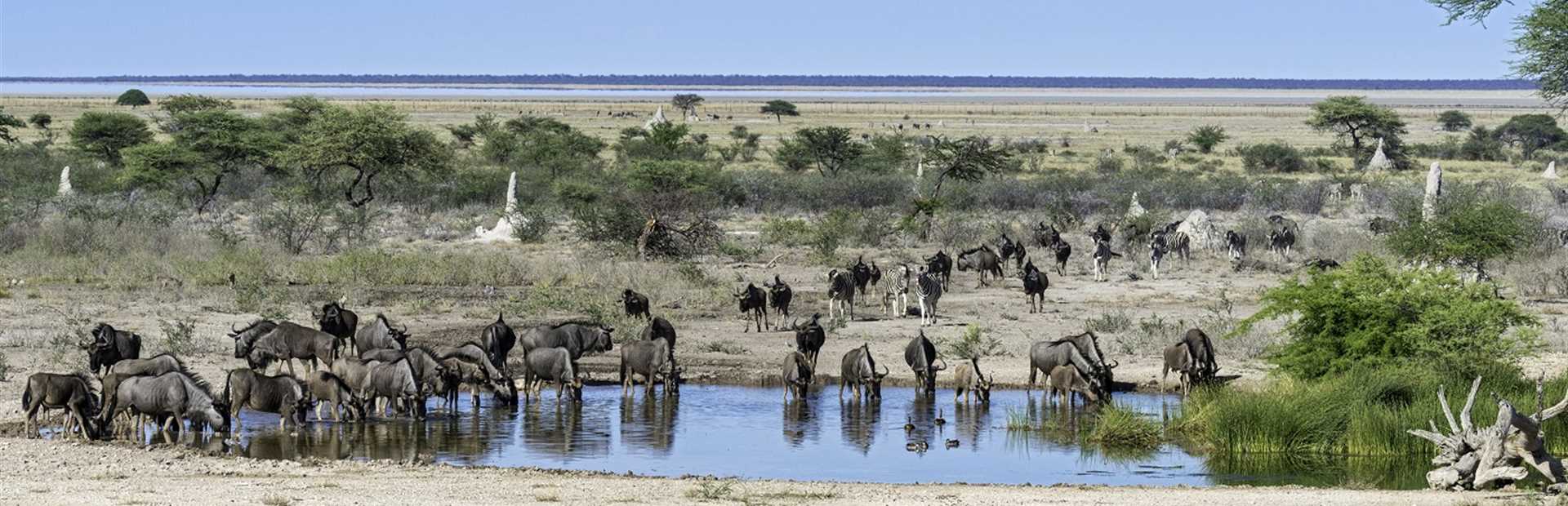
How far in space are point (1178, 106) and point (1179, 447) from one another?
158 metres

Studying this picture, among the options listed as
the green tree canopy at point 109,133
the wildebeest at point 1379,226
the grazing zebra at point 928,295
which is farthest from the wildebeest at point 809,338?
the green tree canopy at point 109,133

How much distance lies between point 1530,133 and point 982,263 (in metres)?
58.4

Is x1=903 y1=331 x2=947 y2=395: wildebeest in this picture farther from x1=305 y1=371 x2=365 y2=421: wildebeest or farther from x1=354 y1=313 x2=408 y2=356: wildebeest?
x1=305 y1=371 x2=365 y2=421: wildebeest

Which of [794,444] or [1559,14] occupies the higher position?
[1559,14]

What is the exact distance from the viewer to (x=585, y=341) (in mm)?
19828

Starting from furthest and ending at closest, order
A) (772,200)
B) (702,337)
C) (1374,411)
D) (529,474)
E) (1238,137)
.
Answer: (1238,137)
(772,200)
(702,337)
(1374,411)
(529,474)

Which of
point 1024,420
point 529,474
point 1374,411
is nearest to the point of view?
Answer: point 529,474

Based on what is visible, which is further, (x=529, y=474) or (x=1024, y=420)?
(x=1024, y=420)

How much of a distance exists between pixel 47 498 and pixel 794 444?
21.2 ft

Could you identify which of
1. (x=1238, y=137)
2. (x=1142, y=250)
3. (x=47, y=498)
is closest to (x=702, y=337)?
(x=47, y=498)

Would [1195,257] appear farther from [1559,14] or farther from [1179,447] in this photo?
[1179,447]

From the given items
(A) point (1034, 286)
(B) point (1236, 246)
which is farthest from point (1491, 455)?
(B) point (1236, 246)

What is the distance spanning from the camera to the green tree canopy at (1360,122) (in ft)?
237

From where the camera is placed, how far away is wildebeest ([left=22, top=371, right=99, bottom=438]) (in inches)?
581
